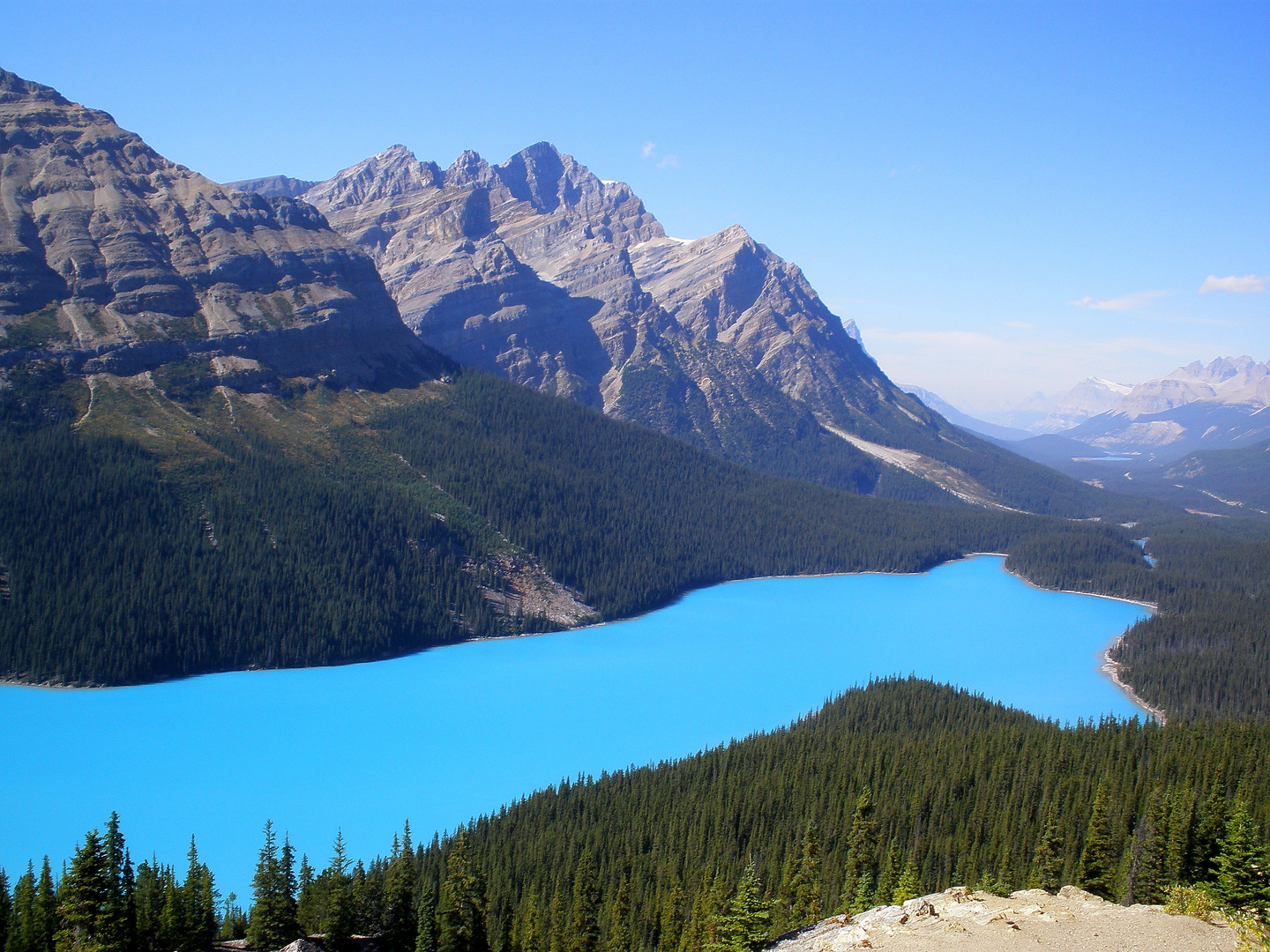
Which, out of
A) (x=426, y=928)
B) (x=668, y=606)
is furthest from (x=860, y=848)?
(x=668, y=606)

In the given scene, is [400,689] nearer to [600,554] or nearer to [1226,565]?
[600,554]

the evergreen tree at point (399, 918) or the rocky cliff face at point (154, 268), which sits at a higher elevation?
the rocky cliff face at point (154, 268)

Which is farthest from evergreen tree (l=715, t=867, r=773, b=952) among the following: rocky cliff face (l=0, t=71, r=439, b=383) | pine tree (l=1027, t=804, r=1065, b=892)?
rocky cliff face (l=0, t=71, r=439, b=383)

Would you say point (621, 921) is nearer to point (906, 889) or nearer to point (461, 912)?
point (461, 912)

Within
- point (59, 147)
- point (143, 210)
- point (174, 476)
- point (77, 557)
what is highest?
point (59, 147)

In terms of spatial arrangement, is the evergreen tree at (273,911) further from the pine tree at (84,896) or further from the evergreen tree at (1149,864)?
the evergreen tree at (1149,864)

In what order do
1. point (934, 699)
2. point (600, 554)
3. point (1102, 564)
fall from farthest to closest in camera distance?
point (1102, 564)
point (600, 554)
point (934, 699)

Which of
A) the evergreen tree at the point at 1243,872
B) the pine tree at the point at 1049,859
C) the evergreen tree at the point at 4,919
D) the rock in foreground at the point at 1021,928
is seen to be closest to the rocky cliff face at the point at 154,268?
the evergreen tree at the point at 4,919

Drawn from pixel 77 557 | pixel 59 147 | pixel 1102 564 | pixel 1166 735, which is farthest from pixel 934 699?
pixel 59 147
